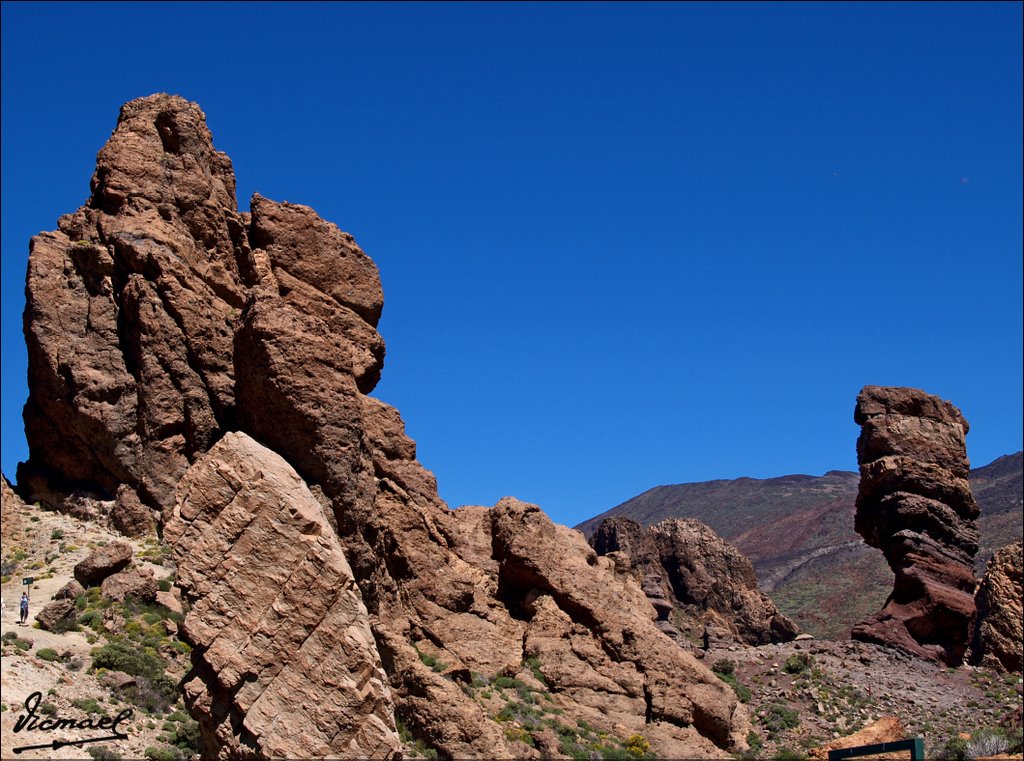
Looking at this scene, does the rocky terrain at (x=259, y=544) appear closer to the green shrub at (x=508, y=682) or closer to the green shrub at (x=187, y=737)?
the green shrub at (x=187, y=737)

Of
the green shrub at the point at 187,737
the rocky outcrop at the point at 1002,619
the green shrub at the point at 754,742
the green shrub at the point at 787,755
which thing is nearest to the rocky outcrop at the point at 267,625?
the green shrub at the point at 187,737

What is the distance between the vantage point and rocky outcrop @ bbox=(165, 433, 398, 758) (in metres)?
20.9

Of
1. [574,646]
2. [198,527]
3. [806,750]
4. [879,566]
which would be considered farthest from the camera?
[879,566]

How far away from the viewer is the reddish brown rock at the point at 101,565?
2762cm

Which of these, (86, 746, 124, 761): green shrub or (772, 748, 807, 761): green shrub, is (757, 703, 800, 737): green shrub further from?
(86, 746, 124, 761): green shrub

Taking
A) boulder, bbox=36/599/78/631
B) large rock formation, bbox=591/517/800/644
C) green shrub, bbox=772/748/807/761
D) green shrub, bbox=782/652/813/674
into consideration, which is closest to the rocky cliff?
green shrub, bbox=772/748/807/761

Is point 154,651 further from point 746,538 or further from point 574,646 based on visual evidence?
point 746,538

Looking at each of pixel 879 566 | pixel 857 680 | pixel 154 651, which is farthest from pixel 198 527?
pixel 879 566

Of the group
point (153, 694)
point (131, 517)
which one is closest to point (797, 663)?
point (131, 517)

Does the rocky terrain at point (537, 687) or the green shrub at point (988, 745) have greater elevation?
the rocky terrain at point (537, 687)

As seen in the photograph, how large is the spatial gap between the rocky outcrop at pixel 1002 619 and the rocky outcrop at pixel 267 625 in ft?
126

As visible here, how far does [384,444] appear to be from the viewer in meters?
35.4

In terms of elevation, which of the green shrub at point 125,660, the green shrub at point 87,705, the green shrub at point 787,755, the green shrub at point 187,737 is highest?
the green shrub at point 125,660

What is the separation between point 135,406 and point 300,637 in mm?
12362
